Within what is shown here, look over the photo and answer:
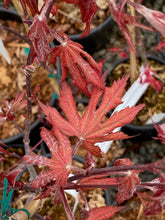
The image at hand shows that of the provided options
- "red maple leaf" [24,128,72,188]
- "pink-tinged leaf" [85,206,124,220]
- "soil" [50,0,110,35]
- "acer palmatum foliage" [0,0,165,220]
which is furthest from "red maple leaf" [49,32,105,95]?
"soil" [50,0,110,35]

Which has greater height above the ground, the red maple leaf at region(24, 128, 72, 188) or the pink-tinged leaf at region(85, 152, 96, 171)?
the red maple leaf at region(24, 128, 72, 188)

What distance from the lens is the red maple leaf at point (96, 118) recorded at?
0.49 metres

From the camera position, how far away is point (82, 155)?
113 cm

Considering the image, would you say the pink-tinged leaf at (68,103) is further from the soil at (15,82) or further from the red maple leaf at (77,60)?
the soil at (15,82)

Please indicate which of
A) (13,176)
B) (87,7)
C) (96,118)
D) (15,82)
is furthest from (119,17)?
(15,82)

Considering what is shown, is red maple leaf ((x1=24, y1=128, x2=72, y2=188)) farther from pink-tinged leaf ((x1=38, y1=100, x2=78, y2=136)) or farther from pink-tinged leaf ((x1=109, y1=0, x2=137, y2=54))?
pink-tinged leaf ((x1=109, y1=0, x2=137, y2=54))

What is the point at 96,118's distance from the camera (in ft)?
1.67

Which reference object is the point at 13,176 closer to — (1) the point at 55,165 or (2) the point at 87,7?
(1) the point at 55,165

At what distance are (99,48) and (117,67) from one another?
23 cm

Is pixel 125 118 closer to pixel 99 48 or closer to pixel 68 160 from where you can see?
pixel 68 160

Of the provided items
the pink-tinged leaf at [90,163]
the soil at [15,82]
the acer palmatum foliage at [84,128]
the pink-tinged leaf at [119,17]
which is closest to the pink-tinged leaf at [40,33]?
the acer palmatum foliage at [84,128]

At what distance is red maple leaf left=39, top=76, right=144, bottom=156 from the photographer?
49 centimetres

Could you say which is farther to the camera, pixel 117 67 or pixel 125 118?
pixel 117 67

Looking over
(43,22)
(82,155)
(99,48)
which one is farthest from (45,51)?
(99,48)
